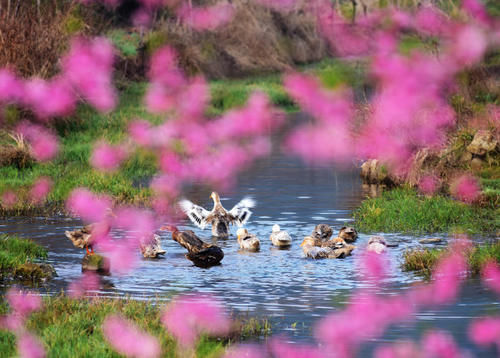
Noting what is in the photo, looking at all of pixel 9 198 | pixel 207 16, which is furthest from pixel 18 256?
pixel 207 16

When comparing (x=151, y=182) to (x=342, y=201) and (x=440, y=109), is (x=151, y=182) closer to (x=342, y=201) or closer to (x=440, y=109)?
(x=342, y=201)

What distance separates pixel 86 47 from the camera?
3262 centimetres

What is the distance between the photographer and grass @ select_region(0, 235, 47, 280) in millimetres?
13670

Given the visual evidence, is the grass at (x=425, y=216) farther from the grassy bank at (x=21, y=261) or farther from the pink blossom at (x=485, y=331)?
the pink blossom at (x=485, y=331)

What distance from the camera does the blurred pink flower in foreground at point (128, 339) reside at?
377 inches

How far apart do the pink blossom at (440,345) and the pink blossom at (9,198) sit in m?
10.5

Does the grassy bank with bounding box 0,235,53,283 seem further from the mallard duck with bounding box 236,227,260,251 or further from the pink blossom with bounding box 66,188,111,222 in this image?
the pink blossom with bounding box 66,188,111,222

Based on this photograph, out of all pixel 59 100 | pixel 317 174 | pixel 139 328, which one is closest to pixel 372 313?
pixel 139 328

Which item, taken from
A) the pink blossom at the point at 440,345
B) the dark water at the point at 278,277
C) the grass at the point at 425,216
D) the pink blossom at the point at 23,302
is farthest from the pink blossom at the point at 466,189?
the pink blossom at the point at 23,302

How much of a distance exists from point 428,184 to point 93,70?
15304mm

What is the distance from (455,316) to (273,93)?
3348 cm

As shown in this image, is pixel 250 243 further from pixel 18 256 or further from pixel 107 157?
pixel 107 157

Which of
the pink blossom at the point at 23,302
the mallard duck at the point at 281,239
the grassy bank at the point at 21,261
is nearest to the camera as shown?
the pink blossom at the point at 23,302

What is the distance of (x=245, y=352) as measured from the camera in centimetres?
1000
